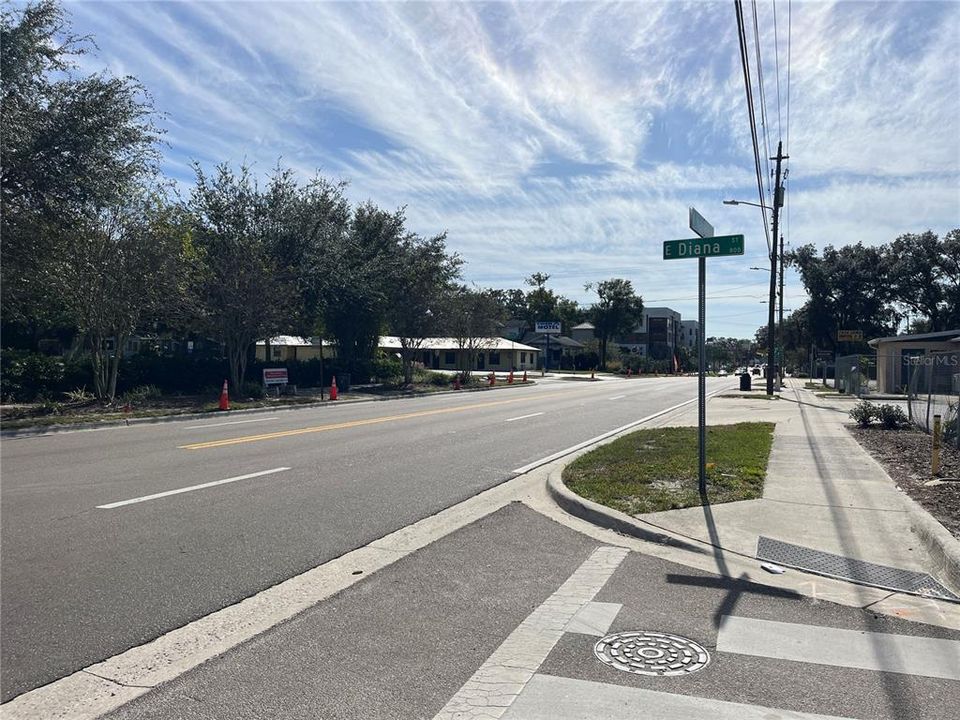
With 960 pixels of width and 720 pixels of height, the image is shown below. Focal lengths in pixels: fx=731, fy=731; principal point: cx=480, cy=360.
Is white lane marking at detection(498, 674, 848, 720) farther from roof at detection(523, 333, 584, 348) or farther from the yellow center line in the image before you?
roof at detection(523, 333, 584, 348)

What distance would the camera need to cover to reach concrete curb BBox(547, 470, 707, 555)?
6.70 m

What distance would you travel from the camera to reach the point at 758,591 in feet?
17.9

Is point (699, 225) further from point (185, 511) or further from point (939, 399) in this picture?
point (939, 399)

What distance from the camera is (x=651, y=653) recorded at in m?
4.31

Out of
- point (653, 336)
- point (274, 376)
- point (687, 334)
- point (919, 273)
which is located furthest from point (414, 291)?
point (687, 334)

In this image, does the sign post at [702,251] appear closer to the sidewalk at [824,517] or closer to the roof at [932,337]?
the sidewalk at [824,517]

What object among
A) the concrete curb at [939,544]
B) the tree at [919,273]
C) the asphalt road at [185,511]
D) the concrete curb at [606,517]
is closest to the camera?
the asphalt road at [185,511]

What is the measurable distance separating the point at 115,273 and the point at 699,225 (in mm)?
17311

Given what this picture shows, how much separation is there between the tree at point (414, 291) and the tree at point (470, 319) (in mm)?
1636

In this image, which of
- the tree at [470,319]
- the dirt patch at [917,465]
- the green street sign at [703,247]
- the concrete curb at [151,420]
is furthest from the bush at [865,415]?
the tree at [470,319]

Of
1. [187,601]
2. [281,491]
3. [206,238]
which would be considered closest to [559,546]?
[187,601]

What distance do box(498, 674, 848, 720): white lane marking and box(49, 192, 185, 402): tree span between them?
62.5 ft

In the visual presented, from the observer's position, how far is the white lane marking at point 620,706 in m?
3.56

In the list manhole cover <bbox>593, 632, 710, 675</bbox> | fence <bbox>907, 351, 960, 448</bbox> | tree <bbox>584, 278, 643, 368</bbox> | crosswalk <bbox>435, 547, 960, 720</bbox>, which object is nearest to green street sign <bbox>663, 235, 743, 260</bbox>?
crosswalk <bbox>435, 547, 960, 720</bbox>
